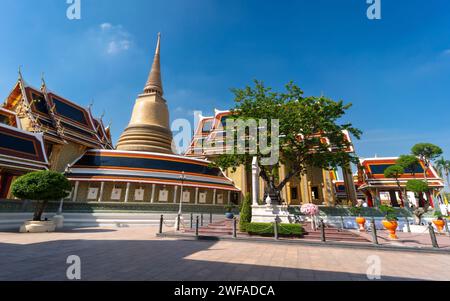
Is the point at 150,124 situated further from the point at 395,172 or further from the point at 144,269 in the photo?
the point at 395,172

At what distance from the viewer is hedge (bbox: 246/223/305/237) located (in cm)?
1179

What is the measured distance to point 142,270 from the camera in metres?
5.84

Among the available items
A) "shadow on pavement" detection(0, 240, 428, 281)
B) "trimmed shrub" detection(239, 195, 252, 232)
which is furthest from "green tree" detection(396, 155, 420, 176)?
"shadow on pavement" detection(0, 240, 428, 281)

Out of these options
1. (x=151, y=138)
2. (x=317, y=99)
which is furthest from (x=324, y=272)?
(x=151, y=138)

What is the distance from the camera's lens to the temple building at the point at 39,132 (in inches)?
779

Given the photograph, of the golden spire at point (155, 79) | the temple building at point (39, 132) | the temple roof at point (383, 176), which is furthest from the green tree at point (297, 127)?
the golden spire at point (155, 79)

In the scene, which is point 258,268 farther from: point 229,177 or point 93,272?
point 229,177

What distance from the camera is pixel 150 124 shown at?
116 ft

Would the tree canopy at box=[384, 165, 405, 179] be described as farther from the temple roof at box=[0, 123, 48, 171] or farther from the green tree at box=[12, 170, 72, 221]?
the temple roof at box=[0, 123, 48, 171]

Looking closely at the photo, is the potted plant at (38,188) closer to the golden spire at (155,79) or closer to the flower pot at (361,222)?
the flower pot at (361,222)

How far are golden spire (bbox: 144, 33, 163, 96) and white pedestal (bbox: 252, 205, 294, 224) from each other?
32228mm

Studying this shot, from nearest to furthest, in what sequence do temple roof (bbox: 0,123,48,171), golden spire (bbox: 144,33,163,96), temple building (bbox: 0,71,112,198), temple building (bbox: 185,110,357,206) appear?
temple roof (bbox: 0,123,48,171), temple building (bbox: 0,71,112,198), temple building (bbox: 185,110,357,206), golden spire (bbox: 144,33,163,96)

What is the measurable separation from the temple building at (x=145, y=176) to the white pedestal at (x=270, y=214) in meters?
8.19
